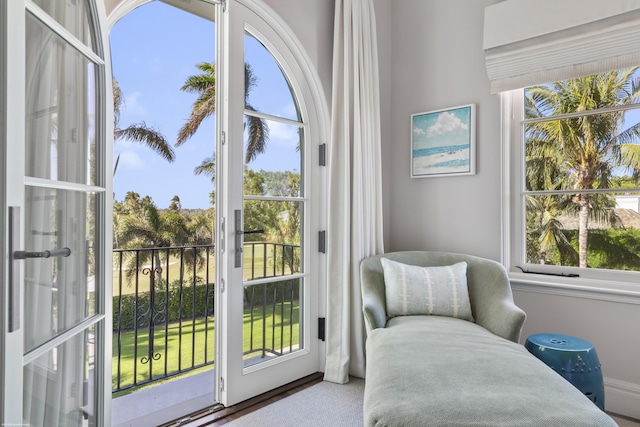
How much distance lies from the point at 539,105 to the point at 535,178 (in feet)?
1.52

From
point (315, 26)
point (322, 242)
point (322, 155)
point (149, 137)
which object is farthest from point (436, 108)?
point (149, 137)

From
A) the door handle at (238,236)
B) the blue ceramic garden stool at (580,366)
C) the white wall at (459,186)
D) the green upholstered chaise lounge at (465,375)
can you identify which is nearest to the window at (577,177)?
the white wall at (459,186)

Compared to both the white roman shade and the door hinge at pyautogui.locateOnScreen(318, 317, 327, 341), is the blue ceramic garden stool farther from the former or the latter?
the white roman shade

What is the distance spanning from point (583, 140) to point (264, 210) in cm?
196

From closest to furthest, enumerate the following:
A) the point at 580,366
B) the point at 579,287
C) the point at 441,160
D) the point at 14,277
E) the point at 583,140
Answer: the point at 14,277 → the point at 580,366 → the point at 579,287 → the point at 583,140 → the point at 441,160

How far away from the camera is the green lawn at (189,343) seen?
2.24 m

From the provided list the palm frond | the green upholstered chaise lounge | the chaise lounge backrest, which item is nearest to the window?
the chaise lounge backrest

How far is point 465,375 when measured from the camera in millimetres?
1272

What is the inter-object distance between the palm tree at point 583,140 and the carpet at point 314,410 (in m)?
1.60

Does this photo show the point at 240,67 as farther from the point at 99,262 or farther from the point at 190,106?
the point at 190,106

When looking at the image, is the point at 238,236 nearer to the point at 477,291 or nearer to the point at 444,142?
the point at 477,291

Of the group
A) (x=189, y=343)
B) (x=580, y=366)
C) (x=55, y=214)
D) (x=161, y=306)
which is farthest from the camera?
(x=161, y=306)

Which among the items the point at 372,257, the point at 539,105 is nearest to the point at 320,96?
the point at 372,257

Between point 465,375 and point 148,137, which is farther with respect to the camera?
point 148,137
